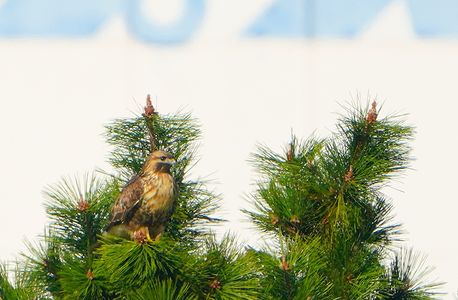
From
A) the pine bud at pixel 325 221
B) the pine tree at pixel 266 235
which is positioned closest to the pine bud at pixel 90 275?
the pine tree at pixel 266 235

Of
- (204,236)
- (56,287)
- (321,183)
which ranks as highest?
(321,183)

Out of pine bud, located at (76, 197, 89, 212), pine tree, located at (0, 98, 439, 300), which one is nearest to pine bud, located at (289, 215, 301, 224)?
pine tree, located at (0, 98, 439, 300)

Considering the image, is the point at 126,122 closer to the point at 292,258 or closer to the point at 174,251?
the point at 174,251

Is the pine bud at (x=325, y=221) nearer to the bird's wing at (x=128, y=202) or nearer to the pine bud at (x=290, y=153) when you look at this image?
the pine bud at (x=290, y=153)

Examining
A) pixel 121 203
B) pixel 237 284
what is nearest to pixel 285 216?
pixel 237 284

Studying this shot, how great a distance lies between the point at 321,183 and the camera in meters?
3.16

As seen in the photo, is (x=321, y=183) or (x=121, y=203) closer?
(x=321, y=183)

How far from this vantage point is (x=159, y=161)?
3.31 metres

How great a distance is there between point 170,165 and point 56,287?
1.82 ft

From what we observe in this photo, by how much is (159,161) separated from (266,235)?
403mm

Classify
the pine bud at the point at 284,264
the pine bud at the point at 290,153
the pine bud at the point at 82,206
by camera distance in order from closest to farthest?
the pine bud at the point at 284,264, the pine bud at the point at 82,206, the pine bud at the point at 290,153

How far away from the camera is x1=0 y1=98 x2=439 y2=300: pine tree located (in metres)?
2.85

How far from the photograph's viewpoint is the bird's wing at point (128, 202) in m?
3.31

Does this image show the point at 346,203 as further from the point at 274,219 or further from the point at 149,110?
the point at 149,110
